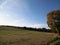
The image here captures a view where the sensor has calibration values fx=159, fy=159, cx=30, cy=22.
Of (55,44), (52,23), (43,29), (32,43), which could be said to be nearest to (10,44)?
(32,43)

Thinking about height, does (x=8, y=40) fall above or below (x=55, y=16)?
below

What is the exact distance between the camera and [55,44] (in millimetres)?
19172

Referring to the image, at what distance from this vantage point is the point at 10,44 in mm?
19391

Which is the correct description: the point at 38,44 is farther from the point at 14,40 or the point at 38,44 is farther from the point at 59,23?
the point at 59,23

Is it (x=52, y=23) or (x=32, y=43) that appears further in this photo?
(x=52, y=23)

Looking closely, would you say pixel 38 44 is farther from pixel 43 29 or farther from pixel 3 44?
pixel 43 29

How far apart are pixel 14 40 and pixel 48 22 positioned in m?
6.55

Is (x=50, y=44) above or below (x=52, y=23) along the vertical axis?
below

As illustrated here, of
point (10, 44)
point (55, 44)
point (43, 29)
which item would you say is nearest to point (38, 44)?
point (55, 44)

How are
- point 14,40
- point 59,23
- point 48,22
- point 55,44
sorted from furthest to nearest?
point 48,22 → point 59,23 → point 14,40 → point 55,44

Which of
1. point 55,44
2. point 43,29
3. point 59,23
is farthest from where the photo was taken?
point 43,29

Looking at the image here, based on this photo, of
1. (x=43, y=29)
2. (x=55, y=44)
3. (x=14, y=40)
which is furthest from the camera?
(x=43, y=29)

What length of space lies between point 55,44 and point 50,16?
5753 millimetres

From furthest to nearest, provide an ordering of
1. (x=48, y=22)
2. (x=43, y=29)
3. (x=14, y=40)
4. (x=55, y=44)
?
(x=43, y=29) < (x=48, y=22) < (x=14, y=40) < (x=55, y=44)
